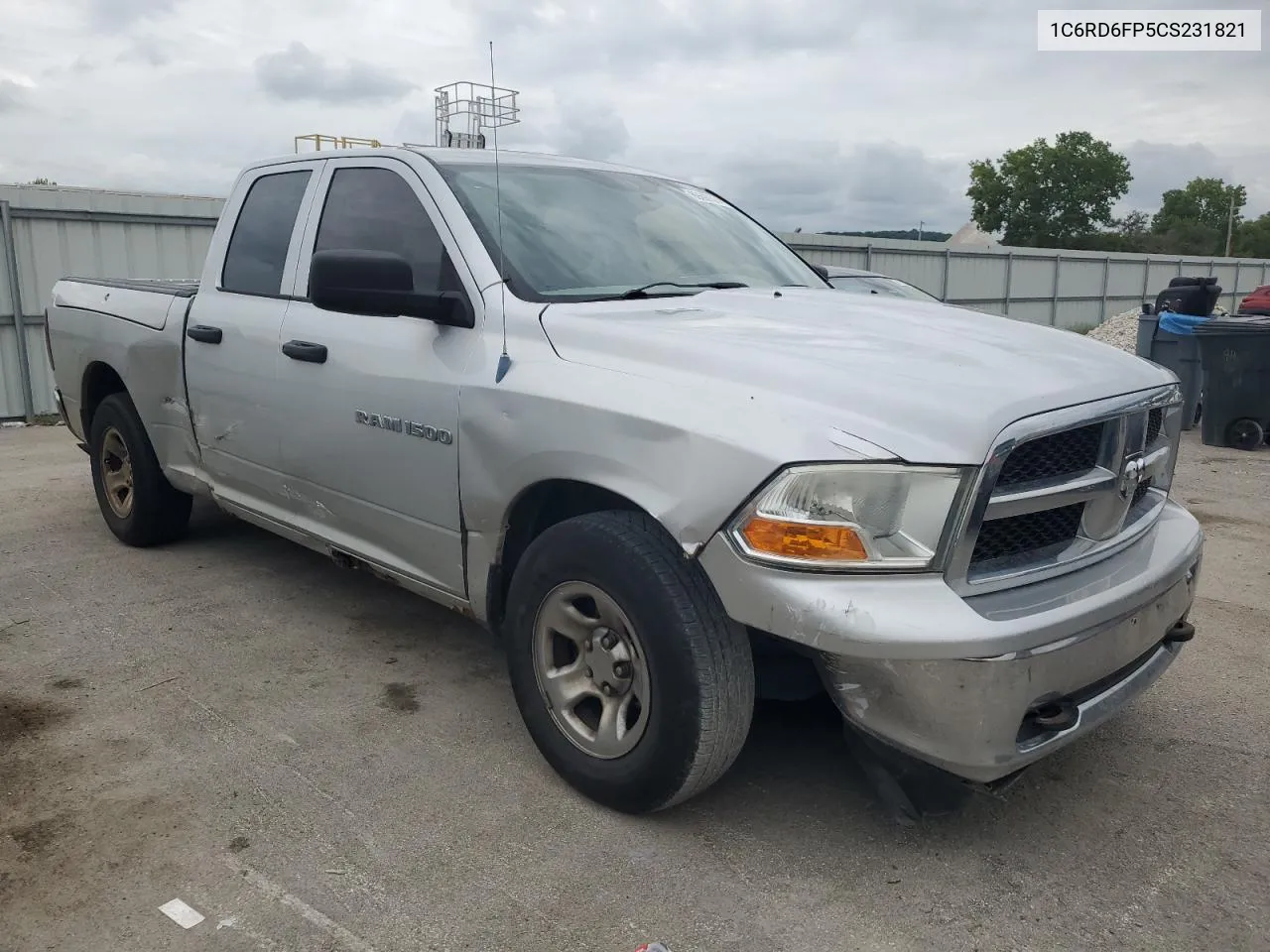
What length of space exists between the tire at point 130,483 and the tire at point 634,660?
2982 millimetres

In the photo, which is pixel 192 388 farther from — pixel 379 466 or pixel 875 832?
pixel 875 832

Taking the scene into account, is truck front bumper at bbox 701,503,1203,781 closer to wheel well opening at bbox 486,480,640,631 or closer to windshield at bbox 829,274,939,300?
wheel well opening at bbox 486,480,640,631

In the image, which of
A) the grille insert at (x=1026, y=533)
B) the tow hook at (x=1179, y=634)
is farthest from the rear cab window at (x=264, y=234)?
the tow hook at (x=1179, y=634)

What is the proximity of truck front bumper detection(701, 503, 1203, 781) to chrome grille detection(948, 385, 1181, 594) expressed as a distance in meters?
0.07

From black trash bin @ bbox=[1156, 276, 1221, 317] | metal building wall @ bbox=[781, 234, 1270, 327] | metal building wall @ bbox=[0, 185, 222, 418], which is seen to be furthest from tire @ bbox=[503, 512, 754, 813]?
metal building wall @ bbox=[781, 234, 1270, 327]

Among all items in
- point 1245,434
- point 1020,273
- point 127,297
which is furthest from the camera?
point 1020,273

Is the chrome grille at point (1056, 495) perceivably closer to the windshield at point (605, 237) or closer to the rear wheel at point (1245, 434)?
the windshield at point (605, 237)

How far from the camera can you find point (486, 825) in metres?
2.89

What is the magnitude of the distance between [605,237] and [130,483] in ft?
10.6

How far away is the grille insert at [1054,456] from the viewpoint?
2.48 m

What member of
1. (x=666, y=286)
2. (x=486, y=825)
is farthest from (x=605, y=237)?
(x=486, y=825)

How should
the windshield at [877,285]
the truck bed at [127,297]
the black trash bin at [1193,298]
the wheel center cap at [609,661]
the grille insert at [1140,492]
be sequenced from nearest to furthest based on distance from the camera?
1. the wheel center cap at [609,661]
2. the grille insert at [1140,492]
3. the truck bed at [127,297]
4. the windshield at [877,285]
5. the black trash bin at [1193,298]

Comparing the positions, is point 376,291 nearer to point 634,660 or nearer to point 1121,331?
point 634,660

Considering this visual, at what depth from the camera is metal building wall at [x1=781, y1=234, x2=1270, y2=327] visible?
20.2 metres
